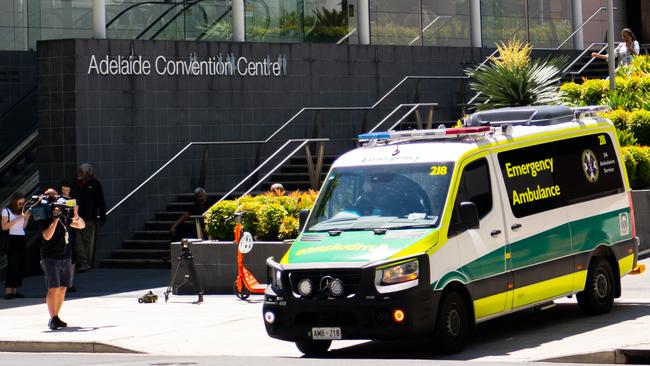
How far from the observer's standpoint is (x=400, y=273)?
44.0 feet

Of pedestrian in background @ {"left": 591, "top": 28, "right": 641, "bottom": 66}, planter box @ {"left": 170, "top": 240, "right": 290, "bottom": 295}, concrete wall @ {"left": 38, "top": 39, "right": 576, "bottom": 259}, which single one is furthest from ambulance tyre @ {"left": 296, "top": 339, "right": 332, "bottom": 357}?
pedestrian in background @ {"left": 591, "top": 28, "right": 641, "bottom": 66}

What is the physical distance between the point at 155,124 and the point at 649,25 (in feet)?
61.8

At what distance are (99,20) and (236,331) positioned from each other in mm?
11571

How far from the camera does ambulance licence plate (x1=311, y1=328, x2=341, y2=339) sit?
44.1 ft

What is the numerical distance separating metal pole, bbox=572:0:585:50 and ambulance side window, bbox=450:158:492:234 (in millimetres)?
20878

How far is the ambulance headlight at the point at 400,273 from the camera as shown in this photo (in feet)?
43.9

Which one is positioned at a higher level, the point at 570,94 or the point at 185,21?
the point at 185,21

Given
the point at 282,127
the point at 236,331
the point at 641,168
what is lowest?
the point at 236,331

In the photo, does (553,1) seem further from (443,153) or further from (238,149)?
(443,153)

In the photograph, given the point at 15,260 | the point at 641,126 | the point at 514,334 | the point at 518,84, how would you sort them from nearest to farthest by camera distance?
the point at 514,334, the point at 15,260, the point at 641,126, the point at 518,84

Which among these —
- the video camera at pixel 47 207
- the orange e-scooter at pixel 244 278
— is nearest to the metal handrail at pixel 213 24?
the orange e-scooter at pixel 244 278

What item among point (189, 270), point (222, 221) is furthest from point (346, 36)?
point (189, 270)

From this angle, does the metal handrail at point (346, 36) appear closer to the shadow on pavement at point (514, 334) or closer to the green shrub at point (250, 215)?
the green shrub at point (250, 215)

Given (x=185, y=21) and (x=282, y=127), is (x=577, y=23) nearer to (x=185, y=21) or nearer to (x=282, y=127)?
(x=282, y=127)
